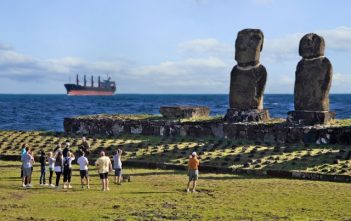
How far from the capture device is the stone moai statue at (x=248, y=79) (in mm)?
27406

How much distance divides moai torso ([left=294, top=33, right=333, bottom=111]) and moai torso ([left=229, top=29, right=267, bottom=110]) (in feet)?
7.15

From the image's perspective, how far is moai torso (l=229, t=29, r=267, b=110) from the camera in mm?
27391

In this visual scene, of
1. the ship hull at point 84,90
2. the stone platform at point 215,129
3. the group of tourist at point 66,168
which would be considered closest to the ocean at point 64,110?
the stone platform at point 215,129

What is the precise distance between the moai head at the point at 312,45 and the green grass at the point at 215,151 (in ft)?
13.2

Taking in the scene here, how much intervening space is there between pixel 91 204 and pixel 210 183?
4768 mm

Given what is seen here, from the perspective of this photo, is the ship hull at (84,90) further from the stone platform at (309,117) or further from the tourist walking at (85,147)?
the stone platform at (309,117)

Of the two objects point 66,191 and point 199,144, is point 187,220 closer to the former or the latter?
point 66,191

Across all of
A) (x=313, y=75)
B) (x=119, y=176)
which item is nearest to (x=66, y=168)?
(x=119, y=176)

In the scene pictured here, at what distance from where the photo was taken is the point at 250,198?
16609mm

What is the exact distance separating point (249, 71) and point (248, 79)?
0.35m

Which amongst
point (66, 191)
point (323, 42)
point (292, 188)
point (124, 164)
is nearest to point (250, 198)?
point (292, 188)

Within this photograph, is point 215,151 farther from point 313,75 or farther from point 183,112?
point 183,112

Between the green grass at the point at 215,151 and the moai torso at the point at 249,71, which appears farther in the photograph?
the moai torso at the point at 249,71

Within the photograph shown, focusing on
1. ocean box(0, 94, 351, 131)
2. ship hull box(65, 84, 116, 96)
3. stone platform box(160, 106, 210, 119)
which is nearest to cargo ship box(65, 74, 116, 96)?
ship hull box(65, 84, 116, 96)
